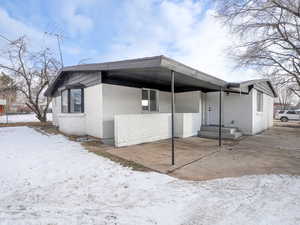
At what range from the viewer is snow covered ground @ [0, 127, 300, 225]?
210 cm

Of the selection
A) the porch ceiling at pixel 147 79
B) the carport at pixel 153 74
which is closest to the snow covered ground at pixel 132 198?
the carport at pixel 153 74

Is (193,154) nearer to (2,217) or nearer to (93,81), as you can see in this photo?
(2,217)

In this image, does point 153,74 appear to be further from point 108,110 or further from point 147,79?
point 108,110

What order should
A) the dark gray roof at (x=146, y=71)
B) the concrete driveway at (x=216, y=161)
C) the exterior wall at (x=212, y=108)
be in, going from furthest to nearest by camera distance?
the exterior wall at (x=212, y=108) < the dark gray roof at (x=146, y=71) < the concrete driveway at (x=216, y=161)

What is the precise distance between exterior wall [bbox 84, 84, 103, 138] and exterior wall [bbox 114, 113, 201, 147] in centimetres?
124

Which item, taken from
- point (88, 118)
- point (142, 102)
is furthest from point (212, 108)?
point (88, 118)

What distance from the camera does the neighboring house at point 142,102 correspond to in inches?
234

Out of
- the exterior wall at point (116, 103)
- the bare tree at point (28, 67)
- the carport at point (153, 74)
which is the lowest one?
the exterior wall at point (116, 103)

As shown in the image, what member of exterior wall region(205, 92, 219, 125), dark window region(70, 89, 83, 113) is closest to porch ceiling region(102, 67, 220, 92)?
exterior wall region(205, 92, 219, 125)

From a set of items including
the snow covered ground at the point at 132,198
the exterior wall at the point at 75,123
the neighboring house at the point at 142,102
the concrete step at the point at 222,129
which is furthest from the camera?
the concrete step at the point at 222,129

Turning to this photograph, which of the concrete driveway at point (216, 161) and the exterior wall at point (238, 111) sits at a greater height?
the exterior wall at point (238, 111)

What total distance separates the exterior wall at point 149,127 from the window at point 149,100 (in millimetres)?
1322

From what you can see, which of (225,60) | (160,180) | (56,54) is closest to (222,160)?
(160,180)

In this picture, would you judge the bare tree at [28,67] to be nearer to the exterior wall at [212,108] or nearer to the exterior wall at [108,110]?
the exterior wall at [108,110]
